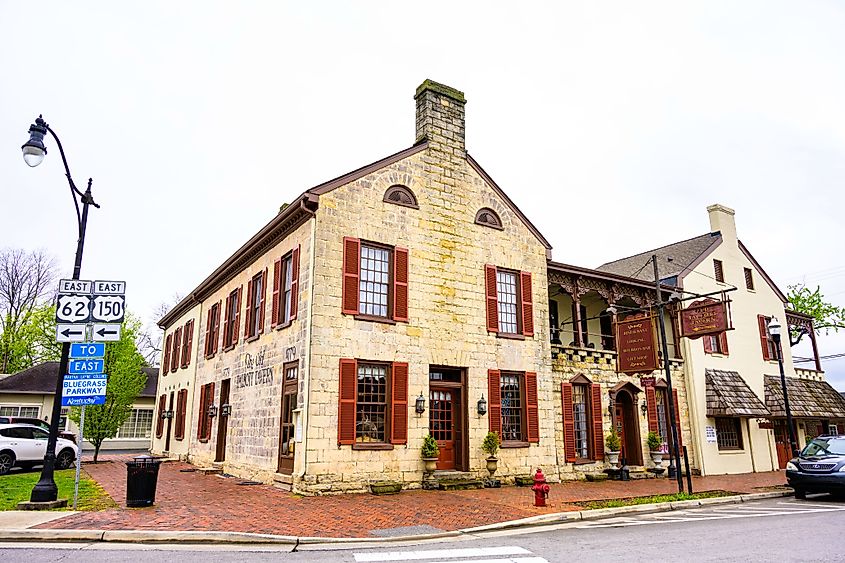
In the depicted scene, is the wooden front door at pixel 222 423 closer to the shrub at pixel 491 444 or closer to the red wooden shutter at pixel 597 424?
the shrub at pixel 491 444

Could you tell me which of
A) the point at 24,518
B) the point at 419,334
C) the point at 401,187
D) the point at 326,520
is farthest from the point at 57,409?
the point at 401,187

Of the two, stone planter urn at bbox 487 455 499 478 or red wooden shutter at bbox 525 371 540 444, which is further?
red wooden shutter at bbox 525 371 540 444

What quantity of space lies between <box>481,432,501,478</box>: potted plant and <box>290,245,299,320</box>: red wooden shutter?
5.95 metres

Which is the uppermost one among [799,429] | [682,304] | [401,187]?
[401,187]

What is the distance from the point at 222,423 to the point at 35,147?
1182 cm

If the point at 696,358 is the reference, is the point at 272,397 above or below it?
below

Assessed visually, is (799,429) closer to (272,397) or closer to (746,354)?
(746,354)

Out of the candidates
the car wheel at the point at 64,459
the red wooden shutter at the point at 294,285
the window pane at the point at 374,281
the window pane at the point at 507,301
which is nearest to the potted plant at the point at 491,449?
the window pane at the point at 507,301

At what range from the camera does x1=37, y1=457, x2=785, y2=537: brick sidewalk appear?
29.6ft

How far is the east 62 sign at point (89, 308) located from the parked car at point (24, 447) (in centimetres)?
1050

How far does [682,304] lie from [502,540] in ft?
50.8

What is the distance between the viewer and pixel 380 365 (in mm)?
14523

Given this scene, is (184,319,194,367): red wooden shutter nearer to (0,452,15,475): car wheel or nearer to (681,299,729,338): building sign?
(0,452,15,475): car wheel

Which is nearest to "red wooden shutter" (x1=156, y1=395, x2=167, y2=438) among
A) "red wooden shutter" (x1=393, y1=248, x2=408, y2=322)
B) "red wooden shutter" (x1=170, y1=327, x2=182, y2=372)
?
"red wooden shutter" (x1=170, y1=327, x2=182, y2=372)
